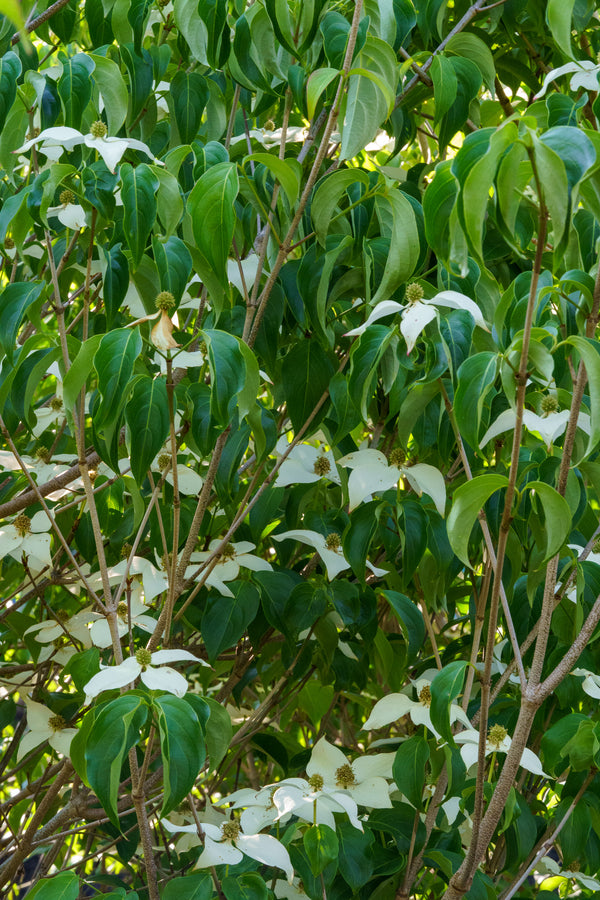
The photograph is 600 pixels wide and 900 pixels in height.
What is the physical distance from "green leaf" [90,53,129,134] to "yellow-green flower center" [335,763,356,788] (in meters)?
0.73

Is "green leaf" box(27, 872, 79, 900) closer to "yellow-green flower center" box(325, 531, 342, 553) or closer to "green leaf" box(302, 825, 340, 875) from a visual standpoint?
"green leaf" box(302, 825, 340, 875)

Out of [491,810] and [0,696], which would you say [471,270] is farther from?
[0,696]

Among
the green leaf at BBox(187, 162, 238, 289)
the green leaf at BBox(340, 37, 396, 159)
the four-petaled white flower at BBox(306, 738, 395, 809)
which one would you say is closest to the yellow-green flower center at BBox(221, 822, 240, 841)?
the four-petaled white flower at BBox(306, 738, 395, 809)

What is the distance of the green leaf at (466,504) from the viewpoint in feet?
2.20

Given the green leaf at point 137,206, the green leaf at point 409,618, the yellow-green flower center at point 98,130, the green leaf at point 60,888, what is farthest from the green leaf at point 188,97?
the green leaf at point 60,888

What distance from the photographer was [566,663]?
0.76 metres

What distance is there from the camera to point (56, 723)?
113 centimetres

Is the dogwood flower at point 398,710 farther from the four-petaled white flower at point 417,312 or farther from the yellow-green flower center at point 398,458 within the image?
the four-petaled white flower at point 417,312

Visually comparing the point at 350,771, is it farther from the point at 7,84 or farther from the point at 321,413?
the point at 7,84

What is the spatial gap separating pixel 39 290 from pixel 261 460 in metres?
0.29

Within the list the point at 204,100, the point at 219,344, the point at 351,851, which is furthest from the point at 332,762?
the point at 204,100

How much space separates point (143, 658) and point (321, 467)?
405 mm

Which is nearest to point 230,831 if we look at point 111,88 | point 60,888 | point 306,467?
point 60,888

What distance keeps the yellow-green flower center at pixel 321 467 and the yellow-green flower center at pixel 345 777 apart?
348 mm
